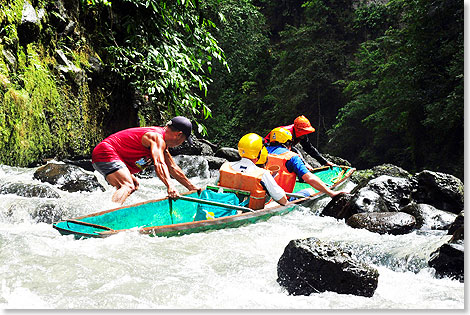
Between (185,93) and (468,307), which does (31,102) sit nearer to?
(185,93)

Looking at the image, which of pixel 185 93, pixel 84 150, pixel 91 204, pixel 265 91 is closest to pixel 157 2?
pixel 185 93

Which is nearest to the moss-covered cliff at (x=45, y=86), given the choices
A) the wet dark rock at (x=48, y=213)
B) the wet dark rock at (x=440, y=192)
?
the wet dark rock at (x=48, y=213)

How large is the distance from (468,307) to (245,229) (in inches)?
95.6

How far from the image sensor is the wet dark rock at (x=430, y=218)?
5219 millimetres

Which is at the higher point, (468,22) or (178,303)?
(468,22)

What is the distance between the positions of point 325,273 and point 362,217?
7.82 ft

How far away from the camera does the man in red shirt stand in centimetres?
484

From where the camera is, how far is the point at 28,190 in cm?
590

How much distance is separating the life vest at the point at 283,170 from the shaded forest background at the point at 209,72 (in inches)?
101

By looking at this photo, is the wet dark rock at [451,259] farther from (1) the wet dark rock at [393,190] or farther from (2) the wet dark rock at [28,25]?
(2) the wet dark rock at [28,25]

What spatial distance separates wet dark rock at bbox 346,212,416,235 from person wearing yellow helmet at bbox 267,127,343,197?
71 cm

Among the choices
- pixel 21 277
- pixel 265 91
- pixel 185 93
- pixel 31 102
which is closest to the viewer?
pixel 21 277

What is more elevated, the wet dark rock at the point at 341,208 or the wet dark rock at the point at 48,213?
the wet dark rock at the point at 48,213

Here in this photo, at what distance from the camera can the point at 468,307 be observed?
2.85m
